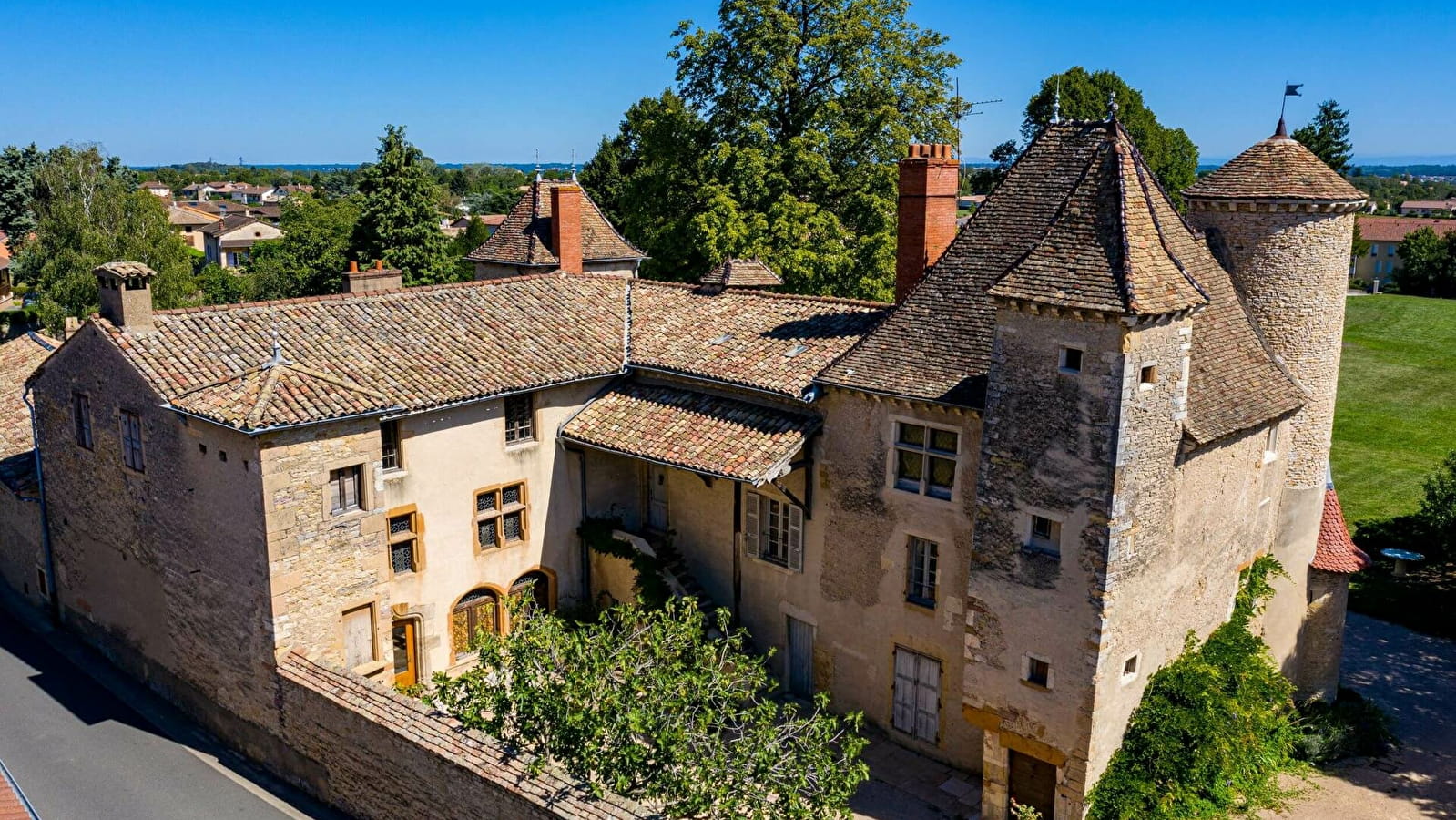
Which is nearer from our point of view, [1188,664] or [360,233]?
[1188,664]

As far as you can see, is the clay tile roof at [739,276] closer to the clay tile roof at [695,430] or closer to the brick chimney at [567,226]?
the clay tile roof at [695,430]

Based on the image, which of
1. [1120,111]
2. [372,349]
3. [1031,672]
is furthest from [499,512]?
[1120,111]

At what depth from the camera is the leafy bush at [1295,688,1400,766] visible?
22844 millimetres

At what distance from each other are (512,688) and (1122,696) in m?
10.5

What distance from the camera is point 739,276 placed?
29156 millimetres

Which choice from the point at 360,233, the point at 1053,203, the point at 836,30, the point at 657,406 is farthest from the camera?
the point at 360,233

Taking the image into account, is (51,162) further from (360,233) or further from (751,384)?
(751,384)

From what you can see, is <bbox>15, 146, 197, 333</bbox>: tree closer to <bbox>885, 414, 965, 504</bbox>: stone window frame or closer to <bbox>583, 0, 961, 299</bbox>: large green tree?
<bbox>583, 0, 961, 299</bbox>: large green tree

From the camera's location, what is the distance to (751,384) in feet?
75.6

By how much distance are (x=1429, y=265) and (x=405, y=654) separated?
10037 cm

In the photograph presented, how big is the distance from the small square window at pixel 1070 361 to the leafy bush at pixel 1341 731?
36.7ft

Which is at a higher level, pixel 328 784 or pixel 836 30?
pixel 836 30

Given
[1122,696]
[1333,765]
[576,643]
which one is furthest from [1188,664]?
[576,643]

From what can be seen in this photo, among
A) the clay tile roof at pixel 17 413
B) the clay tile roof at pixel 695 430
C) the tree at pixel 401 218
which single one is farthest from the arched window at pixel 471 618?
the tree at pixel 401 218
